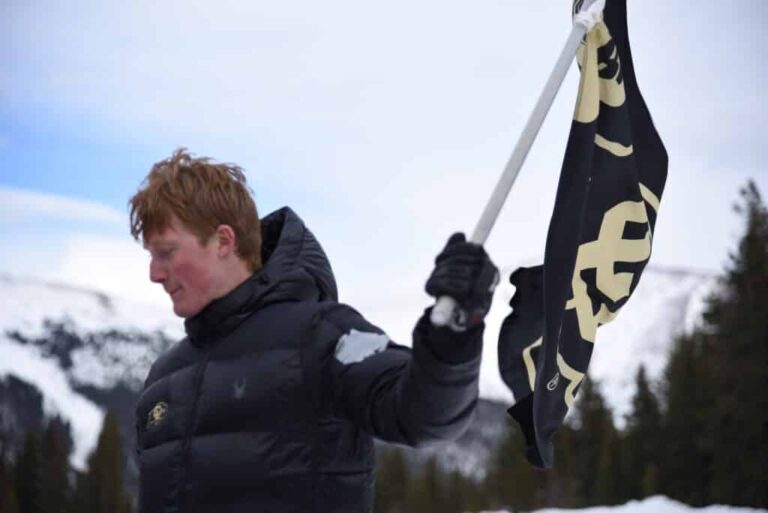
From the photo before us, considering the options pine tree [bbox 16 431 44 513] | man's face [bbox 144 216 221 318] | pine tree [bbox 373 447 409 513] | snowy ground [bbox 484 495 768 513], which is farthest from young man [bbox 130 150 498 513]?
pine tree [bbox 16 431 44 513]

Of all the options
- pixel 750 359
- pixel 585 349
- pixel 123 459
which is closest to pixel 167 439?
pixel 585 349

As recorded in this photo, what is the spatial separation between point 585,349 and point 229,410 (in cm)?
132

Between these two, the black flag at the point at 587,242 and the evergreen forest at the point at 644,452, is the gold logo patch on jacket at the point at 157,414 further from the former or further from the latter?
the evergreen forest at the point at 644,452

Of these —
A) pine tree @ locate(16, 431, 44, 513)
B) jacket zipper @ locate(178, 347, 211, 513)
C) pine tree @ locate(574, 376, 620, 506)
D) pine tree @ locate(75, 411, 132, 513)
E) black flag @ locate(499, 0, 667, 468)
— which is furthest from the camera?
pine tree @ locate(75, 411, 132, 513)

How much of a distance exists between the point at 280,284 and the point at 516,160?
0.70 metres

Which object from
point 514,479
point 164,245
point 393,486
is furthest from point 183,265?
point 393,486

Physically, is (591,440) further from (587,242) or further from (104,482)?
(587,242)

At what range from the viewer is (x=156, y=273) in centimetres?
291

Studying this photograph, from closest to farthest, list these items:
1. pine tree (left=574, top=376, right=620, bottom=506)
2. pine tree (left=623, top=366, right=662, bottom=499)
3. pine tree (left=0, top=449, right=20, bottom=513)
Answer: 1. pine tree (left=623, top=366, right=662, bottom=499)
2. pine tree (left=574, top=376, right=620, bottom=506)
3. pine tree (left=0, top=449, right=20, bottom=513)

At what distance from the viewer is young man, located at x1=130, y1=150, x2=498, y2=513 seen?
2.71 m

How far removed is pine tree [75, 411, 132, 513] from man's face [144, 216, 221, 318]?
72.5 metres

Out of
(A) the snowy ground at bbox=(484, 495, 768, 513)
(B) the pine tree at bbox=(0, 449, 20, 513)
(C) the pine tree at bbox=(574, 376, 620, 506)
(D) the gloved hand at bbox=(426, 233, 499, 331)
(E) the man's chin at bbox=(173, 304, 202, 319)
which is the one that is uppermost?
(C) the pine tree at bbox=(574, 376, 620, 506)

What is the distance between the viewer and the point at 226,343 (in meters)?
2.96

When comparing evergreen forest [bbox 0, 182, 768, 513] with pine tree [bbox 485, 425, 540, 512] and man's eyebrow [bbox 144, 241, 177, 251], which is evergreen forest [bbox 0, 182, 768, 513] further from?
man's eyebrow [bbox 144, 241, 177, 251]
